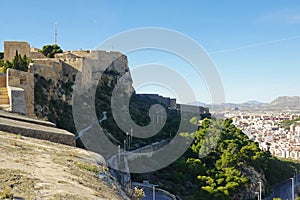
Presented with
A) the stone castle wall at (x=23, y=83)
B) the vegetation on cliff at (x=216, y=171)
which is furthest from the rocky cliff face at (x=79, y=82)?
the vegetation on cliff at (x=216, y=171)


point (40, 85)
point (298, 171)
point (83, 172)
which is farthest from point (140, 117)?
point (83, 172)

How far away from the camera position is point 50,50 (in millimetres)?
24562

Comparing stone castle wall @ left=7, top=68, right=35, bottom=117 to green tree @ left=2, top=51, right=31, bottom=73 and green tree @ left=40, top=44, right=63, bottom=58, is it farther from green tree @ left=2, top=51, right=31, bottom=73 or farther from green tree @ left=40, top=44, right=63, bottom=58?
green tree @ left=40, top=44, right=63, bottom=58

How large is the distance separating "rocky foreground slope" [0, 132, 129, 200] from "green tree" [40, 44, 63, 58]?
20762mm

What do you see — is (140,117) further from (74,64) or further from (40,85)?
(40,85)

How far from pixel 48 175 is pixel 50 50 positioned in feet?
75.4

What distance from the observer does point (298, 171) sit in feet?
110

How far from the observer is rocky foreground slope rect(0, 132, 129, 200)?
8.12 ft

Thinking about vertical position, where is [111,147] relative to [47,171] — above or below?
below

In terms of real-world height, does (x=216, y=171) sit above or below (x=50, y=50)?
below

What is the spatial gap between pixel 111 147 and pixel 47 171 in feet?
47.9

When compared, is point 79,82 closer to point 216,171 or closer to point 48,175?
point 216,171

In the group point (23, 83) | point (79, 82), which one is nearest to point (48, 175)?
point (23, 83)

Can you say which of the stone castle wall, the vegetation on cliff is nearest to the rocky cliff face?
the stone castle wall
